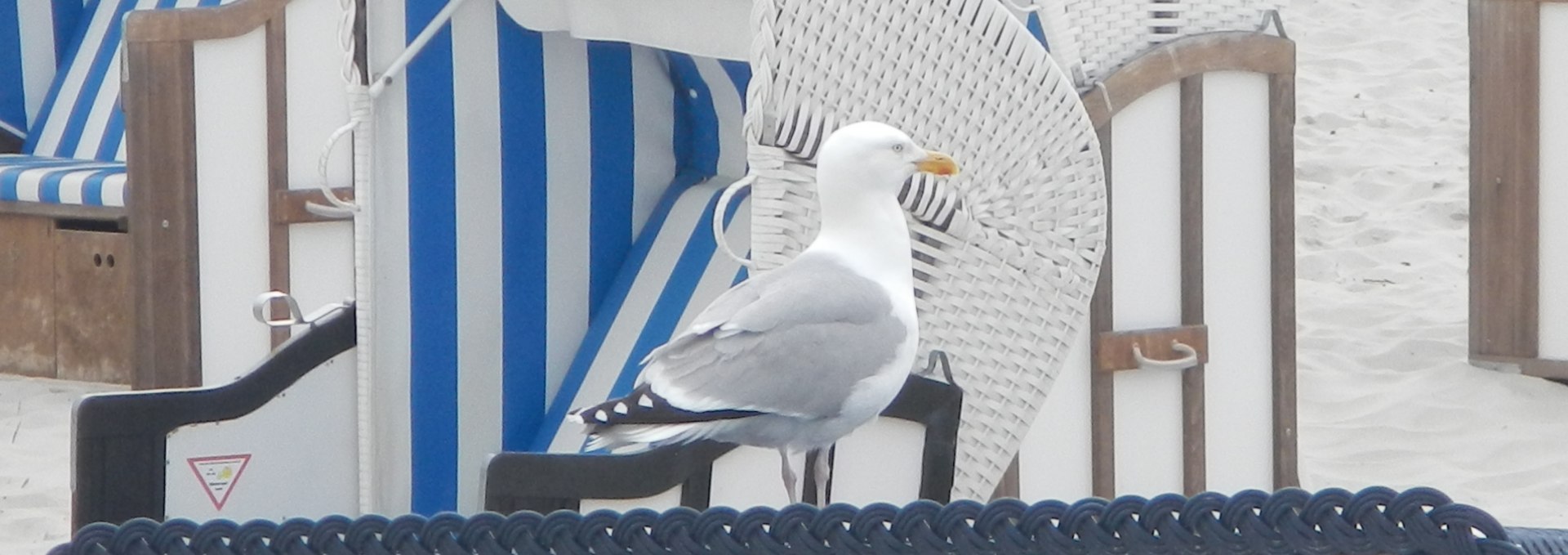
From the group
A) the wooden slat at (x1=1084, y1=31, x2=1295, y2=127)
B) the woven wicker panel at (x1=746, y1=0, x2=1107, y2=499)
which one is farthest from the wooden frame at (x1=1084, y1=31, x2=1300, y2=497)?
the woven wicker panel at (x1=746, y1=0, x2=1107, y2=499)

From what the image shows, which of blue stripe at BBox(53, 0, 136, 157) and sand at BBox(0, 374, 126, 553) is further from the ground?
blue stripe at BBox(53, 0, 136, 157)

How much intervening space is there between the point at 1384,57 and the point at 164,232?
493 centimetres

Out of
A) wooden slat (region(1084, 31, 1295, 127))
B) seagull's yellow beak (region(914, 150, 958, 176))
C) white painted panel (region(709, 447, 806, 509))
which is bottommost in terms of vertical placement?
white painted panel (region(709, 447, 806, 509))

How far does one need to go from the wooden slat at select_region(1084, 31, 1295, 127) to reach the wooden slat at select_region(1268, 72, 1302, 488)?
0.04m

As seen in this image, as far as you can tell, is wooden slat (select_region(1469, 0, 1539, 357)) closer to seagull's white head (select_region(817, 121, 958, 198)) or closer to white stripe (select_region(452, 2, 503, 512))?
white stripe (select_region(452, 2, 503, 512))

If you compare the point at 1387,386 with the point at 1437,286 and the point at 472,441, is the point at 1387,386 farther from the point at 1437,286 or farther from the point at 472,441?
the point at 472,441

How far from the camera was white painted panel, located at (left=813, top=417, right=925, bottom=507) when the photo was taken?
2.27m

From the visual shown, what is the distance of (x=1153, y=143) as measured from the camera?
2715 mm

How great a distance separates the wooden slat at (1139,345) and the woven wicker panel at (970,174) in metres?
0.38

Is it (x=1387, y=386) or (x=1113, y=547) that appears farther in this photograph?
(x=1387, y=386)

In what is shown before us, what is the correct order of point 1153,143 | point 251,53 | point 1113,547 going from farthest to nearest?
point 251,53, point 1153,143, point 1113,547

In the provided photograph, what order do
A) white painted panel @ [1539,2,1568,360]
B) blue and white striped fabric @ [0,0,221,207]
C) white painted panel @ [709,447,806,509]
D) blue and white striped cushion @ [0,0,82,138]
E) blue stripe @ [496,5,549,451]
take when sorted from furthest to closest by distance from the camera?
blue and white striped cushion @ [0,0,82,138]
blue and white striped fabric @ [0,0,221,207]
white painted panel @ [1539,2,1568,360]
blue stripe @ [496,5,549,451]
white painted panel @ [709,447,806,509]

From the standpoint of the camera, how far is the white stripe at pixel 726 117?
2988 millimetres

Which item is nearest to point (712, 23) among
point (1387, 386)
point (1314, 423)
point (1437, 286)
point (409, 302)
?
point (409, 302)
